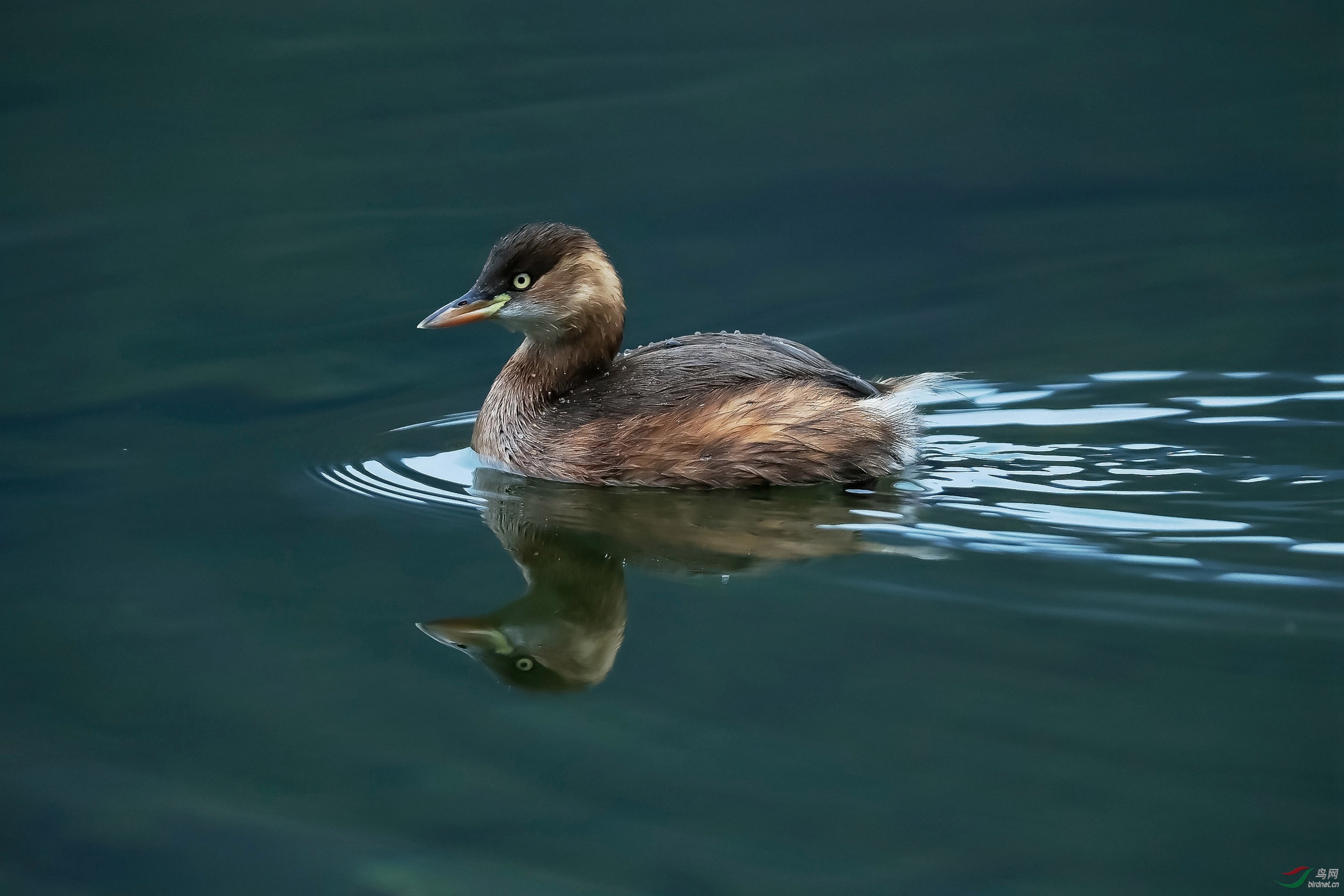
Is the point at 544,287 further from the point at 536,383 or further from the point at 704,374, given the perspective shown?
the point at 704,374

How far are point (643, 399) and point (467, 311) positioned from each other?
0.80 meters

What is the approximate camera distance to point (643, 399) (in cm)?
579

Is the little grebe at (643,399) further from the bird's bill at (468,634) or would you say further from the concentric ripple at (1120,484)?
the bird's bill at (468,634)

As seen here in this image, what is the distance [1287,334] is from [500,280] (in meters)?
3.81

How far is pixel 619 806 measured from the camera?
3.55 metres

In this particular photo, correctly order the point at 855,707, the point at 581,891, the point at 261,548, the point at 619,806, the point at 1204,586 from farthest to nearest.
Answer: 1. the point at 261,548
2. the point at 1204,586
3. the point at 855,707
4. the point at 619,806
5. the point at 581,891

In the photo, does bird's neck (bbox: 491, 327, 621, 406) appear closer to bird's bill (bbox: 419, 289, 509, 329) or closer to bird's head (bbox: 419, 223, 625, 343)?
bird's head (bbox: 419, 223, 625, 343)

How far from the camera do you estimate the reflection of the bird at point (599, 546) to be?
4410 mm

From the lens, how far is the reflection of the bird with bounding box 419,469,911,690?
4410 mm

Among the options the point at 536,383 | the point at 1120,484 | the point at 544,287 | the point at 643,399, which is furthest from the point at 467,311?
the point at 1120,484

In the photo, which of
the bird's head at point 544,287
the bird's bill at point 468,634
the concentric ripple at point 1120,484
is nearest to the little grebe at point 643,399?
the bird's head at point 544,287

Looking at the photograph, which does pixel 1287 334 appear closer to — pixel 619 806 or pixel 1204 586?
pixel 1204 586

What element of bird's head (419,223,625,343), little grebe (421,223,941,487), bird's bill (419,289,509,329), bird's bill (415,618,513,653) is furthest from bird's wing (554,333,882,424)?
bird's bill (415,618,513,653)

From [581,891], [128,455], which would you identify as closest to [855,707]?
[581,891]
